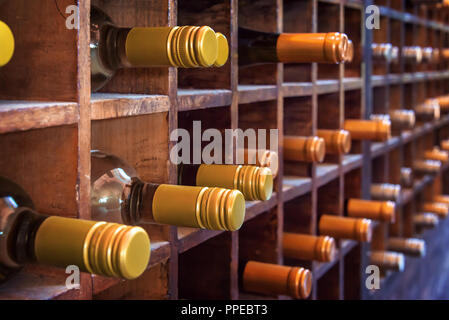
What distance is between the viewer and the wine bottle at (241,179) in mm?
501

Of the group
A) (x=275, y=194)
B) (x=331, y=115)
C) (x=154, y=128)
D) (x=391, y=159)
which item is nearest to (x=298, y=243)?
(x=275, y=194)

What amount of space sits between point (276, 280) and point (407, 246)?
2.41 ft

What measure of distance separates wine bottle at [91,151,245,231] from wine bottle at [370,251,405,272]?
805 mm

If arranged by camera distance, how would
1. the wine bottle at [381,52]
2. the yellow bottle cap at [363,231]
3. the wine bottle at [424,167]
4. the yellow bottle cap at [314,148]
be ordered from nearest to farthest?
the yellow bottle cap at [314,148] < the yellow bottle cap at [363,231] < the wine bottle at [381,52] < the wine bottle at [424,167]

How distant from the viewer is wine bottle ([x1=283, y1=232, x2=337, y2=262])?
79 cm

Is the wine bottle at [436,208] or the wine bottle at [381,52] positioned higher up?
the wine bottle at [381,52]

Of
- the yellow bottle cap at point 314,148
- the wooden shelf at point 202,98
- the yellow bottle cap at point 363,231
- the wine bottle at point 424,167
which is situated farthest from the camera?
the wine bottle at point 424,167

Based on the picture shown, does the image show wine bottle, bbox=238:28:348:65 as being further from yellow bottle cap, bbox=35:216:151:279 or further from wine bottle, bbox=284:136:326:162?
yellow bottle cap, bbox=35:216:151:279

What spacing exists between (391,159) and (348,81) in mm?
406

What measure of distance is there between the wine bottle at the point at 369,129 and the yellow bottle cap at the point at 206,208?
1.89 feet

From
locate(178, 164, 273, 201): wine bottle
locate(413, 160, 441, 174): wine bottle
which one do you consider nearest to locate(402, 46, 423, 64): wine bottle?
locate(413, 160, 441, 174): wine bottle

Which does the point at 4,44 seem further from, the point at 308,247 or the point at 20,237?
the point at 308,247

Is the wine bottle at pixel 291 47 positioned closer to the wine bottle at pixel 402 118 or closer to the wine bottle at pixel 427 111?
the wine bottle at pixel 402 118

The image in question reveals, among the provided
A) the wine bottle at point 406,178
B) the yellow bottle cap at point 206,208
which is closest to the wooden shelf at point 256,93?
the yellow bottle cap at point 206,208
